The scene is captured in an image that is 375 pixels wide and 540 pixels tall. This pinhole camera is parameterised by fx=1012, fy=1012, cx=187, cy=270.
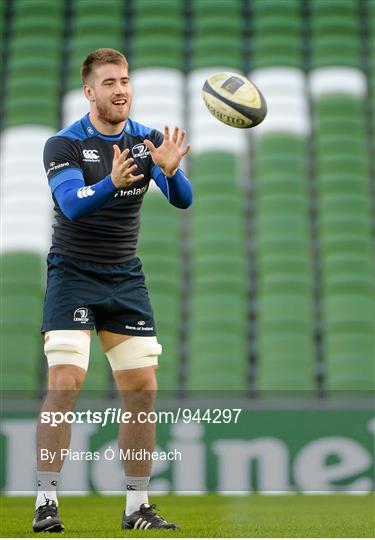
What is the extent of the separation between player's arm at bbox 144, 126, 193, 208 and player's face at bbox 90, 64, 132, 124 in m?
0.14

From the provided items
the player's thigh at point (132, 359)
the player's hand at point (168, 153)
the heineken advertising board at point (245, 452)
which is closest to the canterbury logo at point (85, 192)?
the player's hand at point (168, 153)

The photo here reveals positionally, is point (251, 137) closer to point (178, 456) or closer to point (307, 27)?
point (307, 27)

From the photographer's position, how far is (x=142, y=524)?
3.22 metres

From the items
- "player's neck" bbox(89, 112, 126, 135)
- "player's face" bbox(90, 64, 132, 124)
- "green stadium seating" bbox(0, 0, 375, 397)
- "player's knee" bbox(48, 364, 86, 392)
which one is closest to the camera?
"player's knee" bbox(48, 364, 86, 392)

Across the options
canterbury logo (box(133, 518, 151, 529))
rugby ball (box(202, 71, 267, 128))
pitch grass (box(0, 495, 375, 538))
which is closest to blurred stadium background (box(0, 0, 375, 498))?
pitch grass (box(0, 495, 375, 538))

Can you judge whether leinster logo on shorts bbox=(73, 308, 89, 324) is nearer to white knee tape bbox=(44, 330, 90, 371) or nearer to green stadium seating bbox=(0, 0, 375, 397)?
white knee tape bbox=(44, 330, 90, 371)

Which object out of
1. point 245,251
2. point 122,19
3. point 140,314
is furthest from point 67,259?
point 122,19

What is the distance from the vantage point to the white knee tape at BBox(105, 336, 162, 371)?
3.37m

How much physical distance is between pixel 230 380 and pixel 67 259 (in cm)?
574

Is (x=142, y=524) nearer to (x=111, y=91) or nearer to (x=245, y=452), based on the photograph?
(x=111, y=91)

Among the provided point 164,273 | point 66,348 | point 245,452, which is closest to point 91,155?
point 66,348

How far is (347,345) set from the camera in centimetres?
920

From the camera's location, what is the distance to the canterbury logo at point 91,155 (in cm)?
337

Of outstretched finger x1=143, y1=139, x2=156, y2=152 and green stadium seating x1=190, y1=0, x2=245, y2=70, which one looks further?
green stadium seating x1=190, y1=0, x2=245, y2=70
